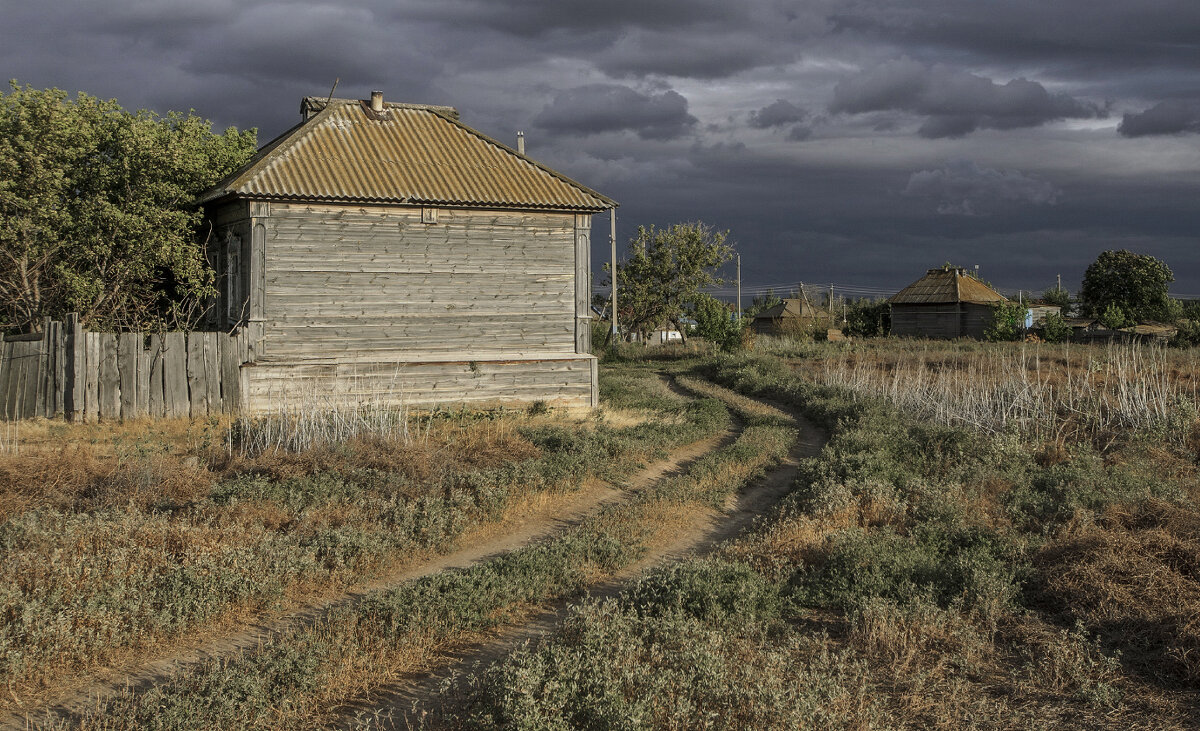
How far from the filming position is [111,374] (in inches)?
569

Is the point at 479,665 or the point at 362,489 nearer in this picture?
the point at 479,665

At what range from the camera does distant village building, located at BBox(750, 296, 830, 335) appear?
46.0m

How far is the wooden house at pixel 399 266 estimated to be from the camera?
15.8 metres

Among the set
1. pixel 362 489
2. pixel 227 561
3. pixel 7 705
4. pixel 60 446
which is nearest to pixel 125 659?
pixel 7 705

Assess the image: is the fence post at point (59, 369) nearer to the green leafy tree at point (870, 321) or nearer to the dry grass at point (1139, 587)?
the dry grass at point (1139, 587)

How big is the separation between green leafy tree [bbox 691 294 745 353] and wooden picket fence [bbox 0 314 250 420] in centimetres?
2312

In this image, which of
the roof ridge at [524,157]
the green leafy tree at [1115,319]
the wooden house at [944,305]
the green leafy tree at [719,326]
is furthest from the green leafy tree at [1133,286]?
the roof ridge at [524,157]

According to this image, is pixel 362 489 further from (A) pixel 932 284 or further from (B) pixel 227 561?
(A) pixel 932 284

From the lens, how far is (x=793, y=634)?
625 centimetres

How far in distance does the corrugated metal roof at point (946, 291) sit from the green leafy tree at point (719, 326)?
1251 cm

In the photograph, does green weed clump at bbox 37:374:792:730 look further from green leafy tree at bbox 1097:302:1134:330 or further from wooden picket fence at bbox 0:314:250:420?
green leafy tree at bbox 1097:302:1134:330

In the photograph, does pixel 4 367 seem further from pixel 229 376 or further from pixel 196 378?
pixel 229 376

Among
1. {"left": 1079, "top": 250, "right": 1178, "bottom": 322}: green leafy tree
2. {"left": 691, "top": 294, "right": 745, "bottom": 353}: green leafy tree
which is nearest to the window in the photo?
{"left": 691, "top": 294, "right": 745, "bottom": 353}: green leafy tree

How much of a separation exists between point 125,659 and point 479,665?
2436 mm
